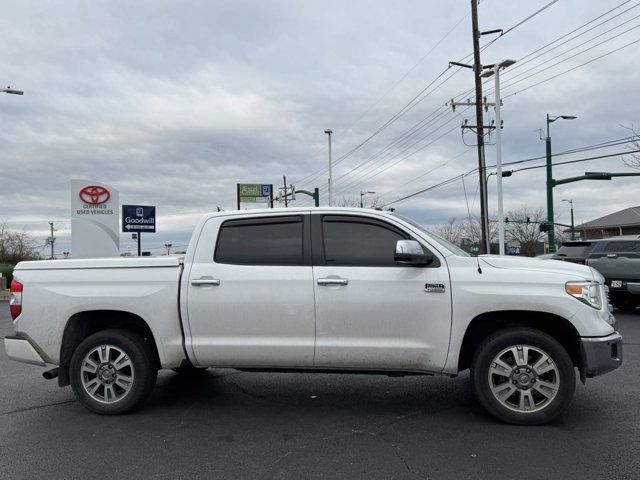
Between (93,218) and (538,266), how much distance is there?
1543cm

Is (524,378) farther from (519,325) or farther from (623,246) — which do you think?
(623,246)

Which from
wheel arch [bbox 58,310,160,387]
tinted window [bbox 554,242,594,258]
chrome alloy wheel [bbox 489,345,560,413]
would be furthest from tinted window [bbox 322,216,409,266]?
tinted window [bbox 554,242,594,258]

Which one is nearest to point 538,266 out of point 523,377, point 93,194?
point 523,377

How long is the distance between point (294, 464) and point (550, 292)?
250cm

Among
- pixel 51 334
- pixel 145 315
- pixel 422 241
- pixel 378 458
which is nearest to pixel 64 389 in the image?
pixel 51 334

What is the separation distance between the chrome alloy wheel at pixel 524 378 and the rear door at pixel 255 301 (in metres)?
1.64

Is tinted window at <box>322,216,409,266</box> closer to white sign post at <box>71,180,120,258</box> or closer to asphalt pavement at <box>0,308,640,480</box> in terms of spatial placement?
asphalt pavement at <box>0,308,640,480</box>

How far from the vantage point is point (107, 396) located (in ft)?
16.8

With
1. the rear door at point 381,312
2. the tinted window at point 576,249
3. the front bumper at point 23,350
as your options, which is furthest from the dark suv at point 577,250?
the front bumper at point 23,350

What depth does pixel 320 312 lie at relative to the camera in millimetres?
4785

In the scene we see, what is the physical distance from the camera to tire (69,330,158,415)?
199 inches

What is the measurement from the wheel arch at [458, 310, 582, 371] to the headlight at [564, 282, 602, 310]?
0.79 ft

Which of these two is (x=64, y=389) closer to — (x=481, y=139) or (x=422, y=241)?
(x=422, y=241)

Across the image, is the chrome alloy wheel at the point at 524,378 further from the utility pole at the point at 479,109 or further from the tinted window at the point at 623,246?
the utility pole at the point at 479,109
